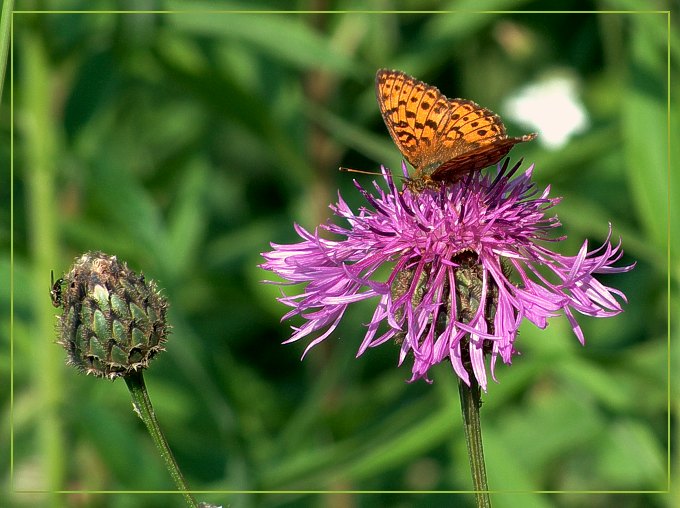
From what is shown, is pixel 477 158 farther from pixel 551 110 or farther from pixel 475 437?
pixel 551 110

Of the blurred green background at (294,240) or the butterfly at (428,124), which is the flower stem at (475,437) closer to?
the butterfly at (428,124)

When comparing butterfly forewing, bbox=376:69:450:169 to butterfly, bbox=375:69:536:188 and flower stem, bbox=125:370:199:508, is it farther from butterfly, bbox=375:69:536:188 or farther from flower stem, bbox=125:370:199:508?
flower stem, bbox=125:370:199:508

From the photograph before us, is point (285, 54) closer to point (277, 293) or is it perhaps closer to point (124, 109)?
point (277, 293)

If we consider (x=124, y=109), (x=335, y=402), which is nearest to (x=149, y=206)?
(x=335, y=402)

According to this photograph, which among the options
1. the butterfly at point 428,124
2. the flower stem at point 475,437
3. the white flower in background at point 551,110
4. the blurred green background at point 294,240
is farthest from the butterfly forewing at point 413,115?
the white flower in background at point 551,110

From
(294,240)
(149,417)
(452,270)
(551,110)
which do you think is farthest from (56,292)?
(551,110)
